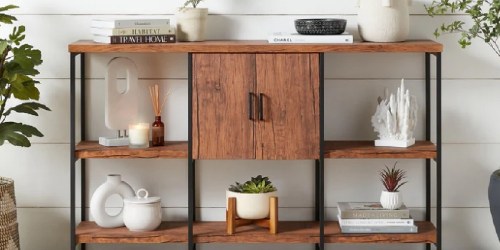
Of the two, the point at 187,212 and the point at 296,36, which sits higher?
the point at 296,36

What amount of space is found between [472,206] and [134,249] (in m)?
1.51

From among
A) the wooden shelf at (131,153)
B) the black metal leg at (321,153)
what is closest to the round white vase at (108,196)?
the wooden shelf at (131,153)

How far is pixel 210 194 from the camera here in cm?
405

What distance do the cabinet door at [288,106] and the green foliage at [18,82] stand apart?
908 millimetres

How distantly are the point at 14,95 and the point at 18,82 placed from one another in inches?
4.6

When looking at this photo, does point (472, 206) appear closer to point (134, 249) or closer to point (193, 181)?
point (193, 181)

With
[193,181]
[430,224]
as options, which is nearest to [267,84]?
[193,181]

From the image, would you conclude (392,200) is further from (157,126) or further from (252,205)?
(157,126)

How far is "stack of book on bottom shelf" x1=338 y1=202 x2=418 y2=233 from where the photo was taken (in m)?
3.75

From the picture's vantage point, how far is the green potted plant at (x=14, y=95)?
11.9ft

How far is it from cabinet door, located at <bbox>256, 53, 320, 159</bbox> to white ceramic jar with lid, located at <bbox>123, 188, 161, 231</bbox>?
500 mm

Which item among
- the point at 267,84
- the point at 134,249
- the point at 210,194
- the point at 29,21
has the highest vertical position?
the point at 29,21

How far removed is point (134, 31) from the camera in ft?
12.0

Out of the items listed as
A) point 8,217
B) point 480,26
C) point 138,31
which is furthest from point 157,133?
point 480,26
